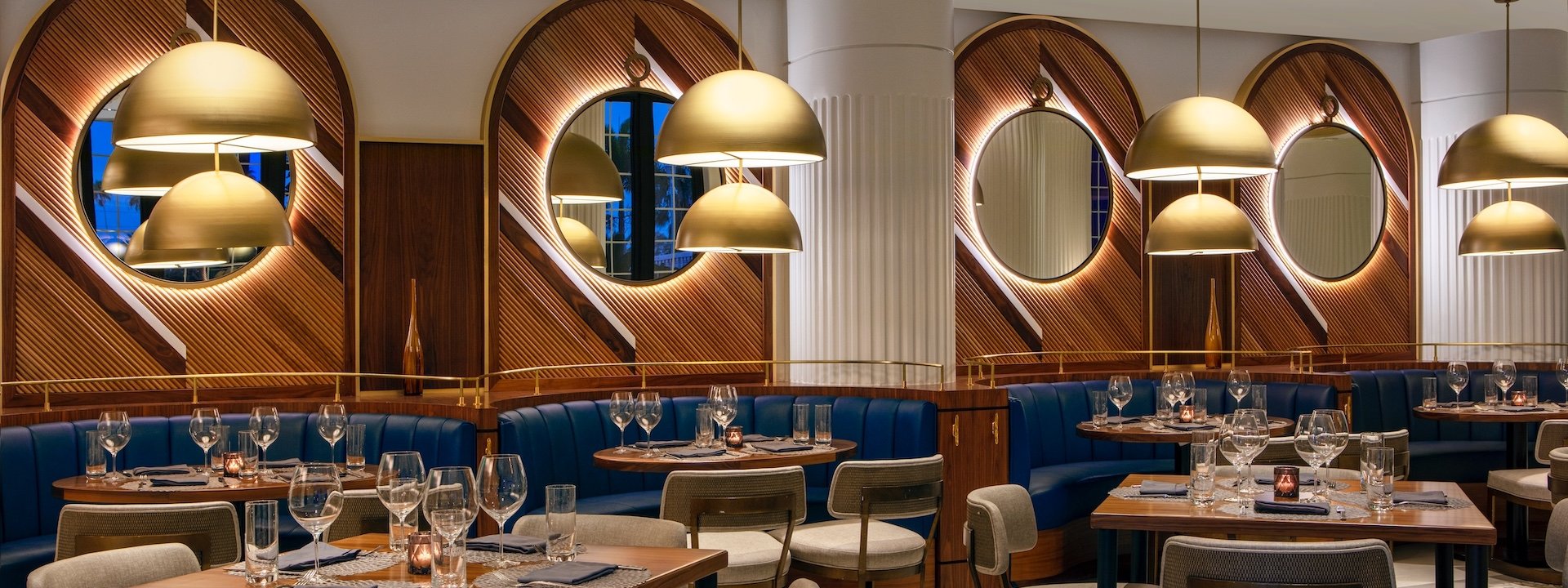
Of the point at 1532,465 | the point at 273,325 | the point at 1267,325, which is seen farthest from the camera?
the point at 1267,325

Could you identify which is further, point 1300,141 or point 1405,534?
point 1300,141

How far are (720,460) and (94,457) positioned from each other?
2.27 metres

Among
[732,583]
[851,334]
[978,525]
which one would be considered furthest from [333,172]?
[978,525]

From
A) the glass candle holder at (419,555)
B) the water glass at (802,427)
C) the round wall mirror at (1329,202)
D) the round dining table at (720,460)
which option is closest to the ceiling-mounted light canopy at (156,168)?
the round dining table at (720,460)

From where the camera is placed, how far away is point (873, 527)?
521cm

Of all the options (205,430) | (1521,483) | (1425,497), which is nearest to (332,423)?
(205,430)

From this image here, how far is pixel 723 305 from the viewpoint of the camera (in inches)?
320

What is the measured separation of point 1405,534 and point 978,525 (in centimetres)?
111

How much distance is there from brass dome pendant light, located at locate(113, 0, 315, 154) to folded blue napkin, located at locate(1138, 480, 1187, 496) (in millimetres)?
2575

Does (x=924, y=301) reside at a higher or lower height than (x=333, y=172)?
lower

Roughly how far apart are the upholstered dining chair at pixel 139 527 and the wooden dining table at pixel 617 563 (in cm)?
82

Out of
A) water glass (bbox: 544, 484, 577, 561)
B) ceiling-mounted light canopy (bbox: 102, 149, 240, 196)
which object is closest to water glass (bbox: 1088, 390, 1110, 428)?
ceiling-mounted light canopy (bbox: 102, 149, 240, 196)

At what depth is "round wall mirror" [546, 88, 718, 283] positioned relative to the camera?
303 inches

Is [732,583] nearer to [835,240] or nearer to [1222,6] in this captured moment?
[835,240]
